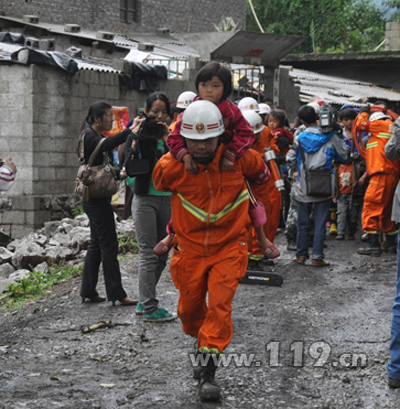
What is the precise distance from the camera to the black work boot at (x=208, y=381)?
418 centimetres

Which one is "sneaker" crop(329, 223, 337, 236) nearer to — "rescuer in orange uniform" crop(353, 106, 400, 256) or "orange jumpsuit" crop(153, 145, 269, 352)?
"rescuer in orange uniform" crop(353, 106, 400, 256)

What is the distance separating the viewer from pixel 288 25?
145 ft

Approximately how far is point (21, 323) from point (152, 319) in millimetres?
1357

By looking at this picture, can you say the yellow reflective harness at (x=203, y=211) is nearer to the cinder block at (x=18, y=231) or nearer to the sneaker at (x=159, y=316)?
the sneaker at (x=159, y=316)

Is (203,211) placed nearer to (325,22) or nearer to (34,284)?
(34,284)

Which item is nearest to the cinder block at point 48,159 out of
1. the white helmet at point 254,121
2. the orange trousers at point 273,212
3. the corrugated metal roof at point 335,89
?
the orange trousers at point 273,212

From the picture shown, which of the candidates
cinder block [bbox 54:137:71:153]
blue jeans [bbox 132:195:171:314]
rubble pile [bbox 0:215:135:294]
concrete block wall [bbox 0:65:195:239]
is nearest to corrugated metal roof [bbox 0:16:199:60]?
concrete block wall [bbox 0:65:195:239]

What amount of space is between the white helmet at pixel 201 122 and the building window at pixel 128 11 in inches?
840

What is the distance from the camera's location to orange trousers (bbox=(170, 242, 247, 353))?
4.25m

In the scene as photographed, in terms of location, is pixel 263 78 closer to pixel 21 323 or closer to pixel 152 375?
pixel 21 323

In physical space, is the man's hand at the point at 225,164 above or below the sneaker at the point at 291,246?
above

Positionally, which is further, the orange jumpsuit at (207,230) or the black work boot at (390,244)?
the black work boot at (390,244)

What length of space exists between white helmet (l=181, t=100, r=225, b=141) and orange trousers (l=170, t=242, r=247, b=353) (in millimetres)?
723

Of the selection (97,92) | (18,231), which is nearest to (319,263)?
(18,231)
